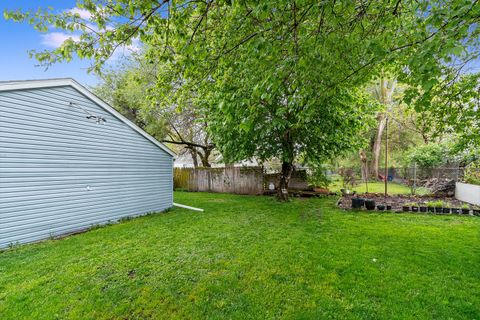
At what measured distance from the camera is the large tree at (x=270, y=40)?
247 centimetres

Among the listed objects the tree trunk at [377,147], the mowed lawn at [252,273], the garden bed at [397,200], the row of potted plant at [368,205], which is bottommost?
the mowed lawn at [252,273]

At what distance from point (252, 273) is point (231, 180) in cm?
958

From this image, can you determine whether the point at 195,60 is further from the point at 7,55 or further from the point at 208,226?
the point at 7,55

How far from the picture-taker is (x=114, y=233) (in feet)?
19.5

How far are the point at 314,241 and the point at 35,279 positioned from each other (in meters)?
5.07

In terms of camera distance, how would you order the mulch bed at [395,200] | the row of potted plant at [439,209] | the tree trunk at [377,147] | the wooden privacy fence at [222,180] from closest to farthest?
the row of potted plant at [439,209], the mulch bed at [395,200], the wooden privacy fence at [222,180], the tree trunk at [377,147]

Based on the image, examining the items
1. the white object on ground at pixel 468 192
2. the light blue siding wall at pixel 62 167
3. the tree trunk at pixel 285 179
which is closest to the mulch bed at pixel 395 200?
the white object on ground at pixel 468 192

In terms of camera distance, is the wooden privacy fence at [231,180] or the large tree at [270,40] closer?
the large tree at [270,40]

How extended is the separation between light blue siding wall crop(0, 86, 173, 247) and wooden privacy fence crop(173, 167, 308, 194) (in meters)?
5.58

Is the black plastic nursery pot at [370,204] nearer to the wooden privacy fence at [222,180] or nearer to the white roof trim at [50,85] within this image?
the wooden privacy fence at [222,180]

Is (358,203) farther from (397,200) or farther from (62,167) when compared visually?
(62,167)

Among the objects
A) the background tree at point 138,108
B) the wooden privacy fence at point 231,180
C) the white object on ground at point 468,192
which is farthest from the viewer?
the background tree at point 138,108

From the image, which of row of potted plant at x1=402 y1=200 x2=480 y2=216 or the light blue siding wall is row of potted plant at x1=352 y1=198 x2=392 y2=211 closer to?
row of potted plant at x1=402 y1=200 x2=480 y2=216

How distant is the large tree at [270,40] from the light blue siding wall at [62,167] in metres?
3.66
